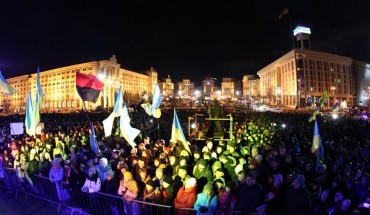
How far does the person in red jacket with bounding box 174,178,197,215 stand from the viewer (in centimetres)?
601

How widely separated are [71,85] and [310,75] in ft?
259

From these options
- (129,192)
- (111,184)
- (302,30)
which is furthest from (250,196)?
(302,30)

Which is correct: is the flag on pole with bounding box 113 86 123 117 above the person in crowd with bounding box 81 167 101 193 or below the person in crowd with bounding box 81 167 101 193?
above

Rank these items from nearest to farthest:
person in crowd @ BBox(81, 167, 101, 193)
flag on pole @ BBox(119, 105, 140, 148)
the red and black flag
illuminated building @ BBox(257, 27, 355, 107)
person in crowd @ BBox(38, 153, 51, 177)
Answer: person in crowd @ BBox(81, 167, 101, 193) → person in crowd @ BBox(38, 153, 51, 177) → flag on pole @ BBox(119, 105, 140, 148) → the red and black flag → illuminated building @ BBox(257, 27, 355, 107)

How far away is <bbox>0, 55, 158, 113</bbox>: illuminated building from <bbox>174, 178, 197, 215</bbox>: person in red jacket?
272ft

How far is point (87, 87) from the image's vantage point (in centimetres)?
1102

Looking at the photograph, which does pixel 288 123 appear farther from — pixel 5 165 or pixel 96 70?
pixel 96 70

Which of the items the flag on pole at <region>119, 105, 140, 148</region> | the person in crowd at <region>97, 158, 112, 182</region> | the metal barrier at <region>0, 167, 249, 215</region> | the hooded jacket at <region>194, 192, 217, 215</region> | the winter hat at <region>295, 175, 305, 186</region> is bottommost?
the metal barrier at <region>0, 167, 249, 215</region>

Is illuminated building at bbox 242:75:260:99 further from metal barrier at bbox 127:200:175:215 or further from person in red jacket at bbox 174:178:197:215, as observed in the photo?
person in red jacket at bbox 174:178:197:215

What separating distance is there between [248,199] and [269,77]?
116 m

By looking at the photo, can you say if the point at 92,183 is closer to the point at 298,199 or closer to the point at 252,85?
the point at 298,199

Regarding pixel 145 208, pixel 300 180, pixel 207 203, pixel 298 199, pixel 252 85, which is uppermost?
pixel 252 85

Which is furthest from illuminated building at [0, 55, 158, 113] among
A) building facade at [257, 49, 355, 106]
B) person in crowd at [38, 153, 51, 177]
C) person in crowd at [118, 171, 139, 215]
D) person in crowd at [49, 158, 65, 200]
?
person in crowd at [118, 171, 139, 215]

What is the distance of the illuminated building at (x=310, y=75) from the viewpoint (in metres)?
86.9
